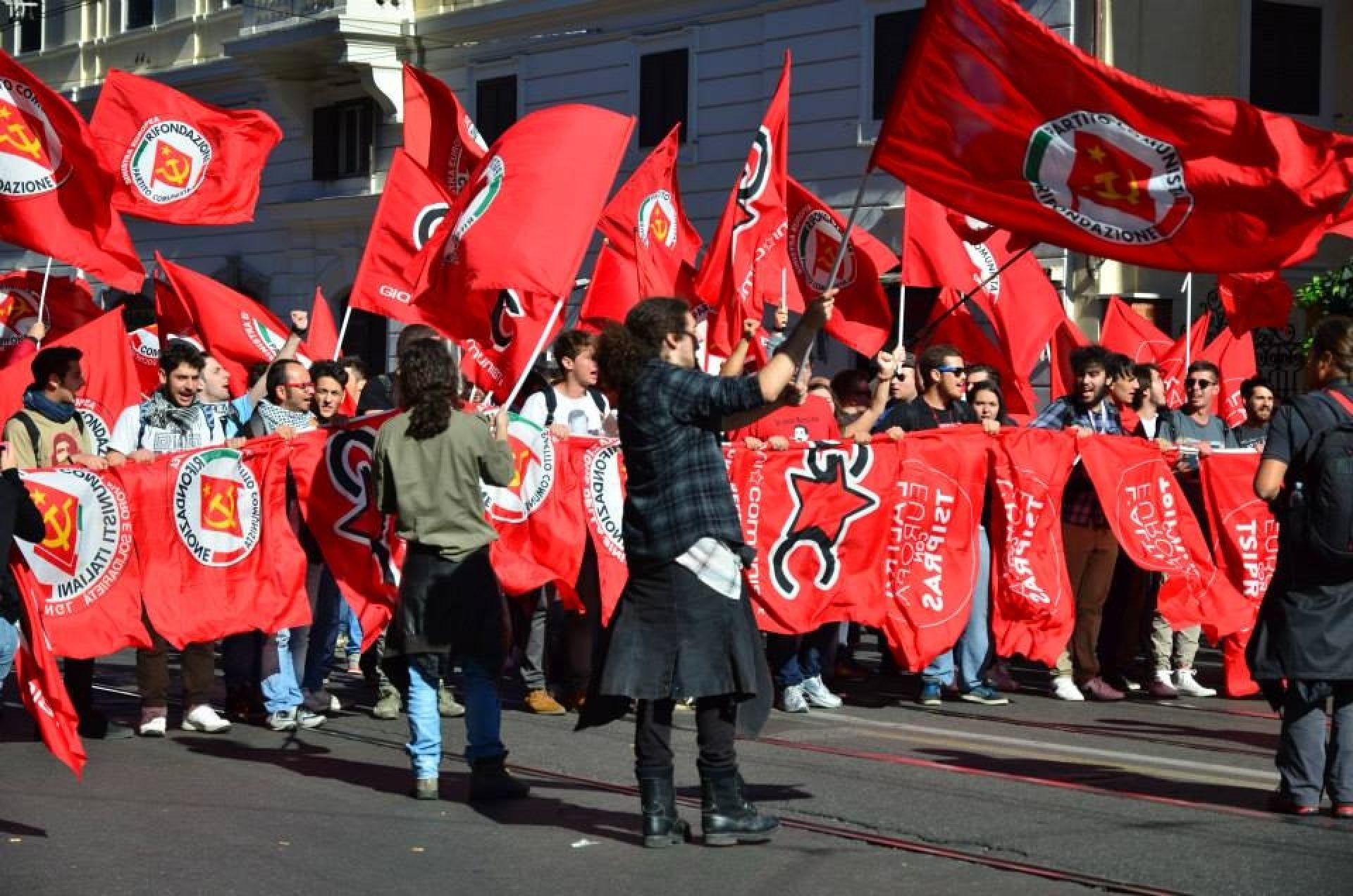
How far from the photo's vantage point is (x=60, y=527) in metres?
9.98

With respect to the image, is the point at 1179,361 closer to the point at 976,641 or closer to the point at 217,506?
the point at 976,641

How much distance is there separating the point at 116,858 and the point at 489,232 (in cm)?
410

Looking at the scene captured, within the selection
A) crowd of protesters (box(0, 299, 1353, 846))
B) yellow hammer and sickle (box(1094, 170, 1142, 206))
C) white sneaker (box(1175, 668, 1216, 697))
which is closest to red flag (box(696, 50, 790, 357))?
crowd of protesters (box(0, 299, 1353, 846))

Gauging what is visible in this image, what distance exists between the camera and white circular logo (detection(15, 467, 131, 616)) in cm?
996

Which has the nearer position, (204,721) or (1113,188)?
(1113,188)

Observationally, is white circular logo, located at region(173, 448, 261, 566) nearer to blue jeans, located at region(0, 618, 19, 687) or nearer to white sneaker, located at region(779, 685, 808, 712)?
blue jeans, located at region(0, 618, 19, 687)

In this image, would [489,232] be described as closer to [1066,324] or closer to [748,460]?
[748,460]

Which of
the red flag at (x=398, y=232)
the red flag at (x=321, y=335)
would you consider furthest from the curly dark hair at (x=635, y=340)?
the red flag at (x=321, y=335)

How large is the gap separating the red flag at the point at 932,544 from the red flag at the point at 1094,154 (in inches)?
127

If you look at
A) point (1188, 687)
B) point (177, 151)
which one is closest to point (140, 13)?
point (177, 151)

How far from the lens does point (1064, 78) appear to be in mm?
8172

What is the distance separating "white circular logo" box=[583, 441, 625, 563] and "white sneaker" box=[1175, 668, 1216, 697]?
3.30 meters

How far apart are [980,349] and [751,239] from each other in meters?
2.75

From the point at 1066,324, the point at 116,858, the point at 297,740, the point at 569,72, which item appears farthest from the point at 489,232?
the point at 569,72
